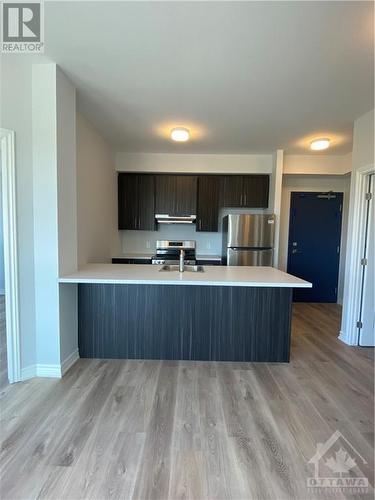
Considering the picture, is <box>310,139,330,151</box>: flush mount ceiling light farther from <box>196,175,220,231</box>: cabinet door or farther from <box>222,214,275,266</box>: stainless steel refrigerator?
<box>196,175,220,231</box>: cabinet door

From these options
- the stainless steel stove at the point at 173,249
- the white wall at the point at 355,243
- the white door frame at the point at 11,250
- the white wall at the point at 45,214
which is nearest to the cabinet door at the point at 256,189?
the stainless steel stove at the point at 173,249

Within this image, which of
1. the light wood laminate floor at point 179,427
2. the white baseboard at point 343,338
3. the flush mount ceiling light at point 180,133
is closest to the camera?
the light wood laminate floor at point 179,427

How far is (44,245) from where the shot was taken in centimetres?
231

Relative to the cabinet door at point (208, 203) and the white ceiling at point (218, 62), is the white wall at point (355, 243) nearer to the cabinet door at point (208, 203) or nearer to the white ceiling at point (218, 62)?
the white ceiling at point (218, 62)

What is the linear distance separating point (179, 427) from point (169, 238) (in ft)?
11.5

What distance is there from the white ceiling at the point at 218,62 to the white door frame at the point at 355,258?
820 millimetres

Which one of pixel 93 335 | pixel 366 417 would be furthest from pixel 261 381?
pixel 93 335

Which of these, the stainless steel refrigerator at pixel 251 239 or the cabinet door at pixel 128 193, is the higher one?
the cabinet door at pixel 128 193

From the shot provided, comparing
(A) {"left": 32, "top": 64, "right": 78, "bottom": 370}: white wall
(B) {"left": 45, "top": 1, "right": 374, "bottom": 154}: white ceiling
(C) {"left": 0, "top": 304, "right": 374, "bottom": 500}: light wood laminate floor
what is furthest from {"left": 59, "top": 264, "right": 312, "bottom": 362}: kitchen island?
(B) {"left": 45, "top": 1, "right": 374, "bottom": 154}: white ceiling

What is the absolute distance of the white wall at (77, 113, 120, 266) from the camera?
10.3 feet

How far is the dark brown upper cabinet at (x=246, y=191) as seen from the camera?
461 centimetres

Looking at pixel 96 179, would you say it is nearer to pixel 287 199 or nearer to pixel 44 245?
pixel 44 245

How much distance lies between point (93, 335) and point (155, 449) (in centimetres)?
143

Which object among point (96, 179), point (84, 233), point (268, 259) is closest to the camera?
point (84, 233)
